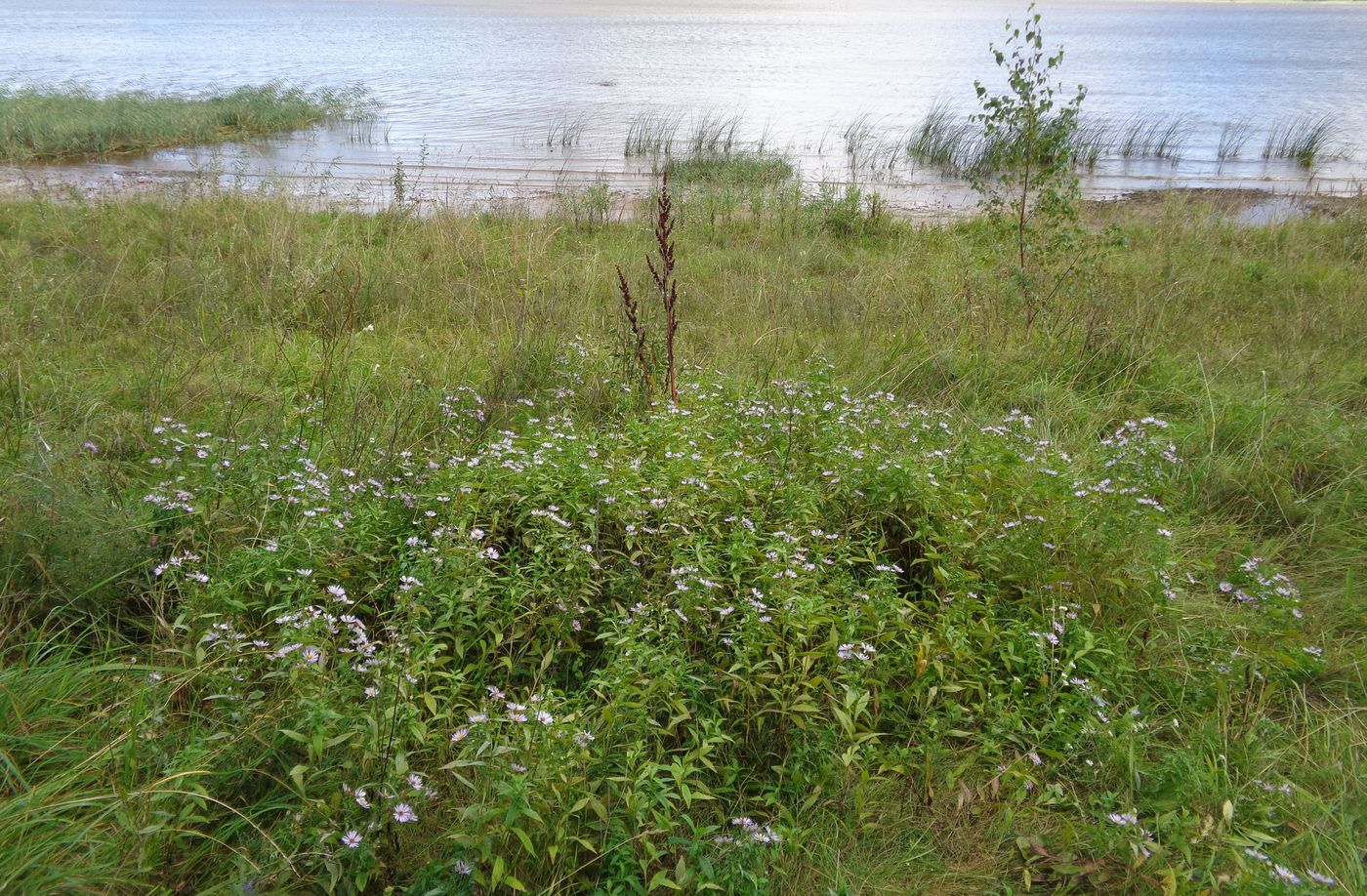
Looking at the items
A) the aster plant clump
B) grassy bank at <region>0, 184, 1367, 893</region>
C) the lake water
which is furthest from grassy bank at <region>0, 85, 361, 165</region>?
the aster plant clump

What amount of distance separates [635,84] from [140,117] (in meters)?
19.0

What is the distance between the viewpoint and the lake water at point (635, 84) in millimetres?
17391

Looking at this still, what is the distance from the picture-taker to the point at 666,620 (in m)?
2.70

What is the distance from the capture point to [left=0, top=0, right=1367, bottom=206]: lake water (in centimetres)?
1739

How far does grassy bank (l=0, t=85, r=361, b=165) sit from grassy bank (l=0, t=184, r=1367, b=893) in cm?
1271

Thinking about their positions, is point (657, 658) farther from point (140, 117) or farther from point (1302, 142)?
point (1302, 142)

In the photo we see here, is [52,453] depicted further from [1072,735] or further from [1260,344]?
[1260,344]

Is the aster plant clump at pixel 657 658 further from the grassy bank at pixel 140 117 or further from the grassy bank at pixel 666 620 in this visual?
the grassy bank at pixel 140 117

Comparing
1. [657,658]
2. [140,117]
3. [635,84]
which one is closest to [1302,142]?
[635,84]

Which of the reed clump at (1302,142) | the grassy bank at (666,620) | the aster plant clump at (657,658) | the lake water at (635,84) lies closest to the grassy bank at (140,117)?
the lake water at (635,84)

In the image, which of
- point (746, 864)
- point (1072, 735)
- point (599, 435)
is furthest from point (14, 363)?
point (1072, 735)

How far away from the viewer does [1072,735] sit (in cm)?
257

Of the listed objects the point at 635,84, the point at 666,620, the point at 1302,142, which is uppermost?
the point at 635,84

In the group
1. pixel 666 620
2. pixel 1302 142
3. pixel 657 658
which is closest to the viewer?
pixel 657 658
